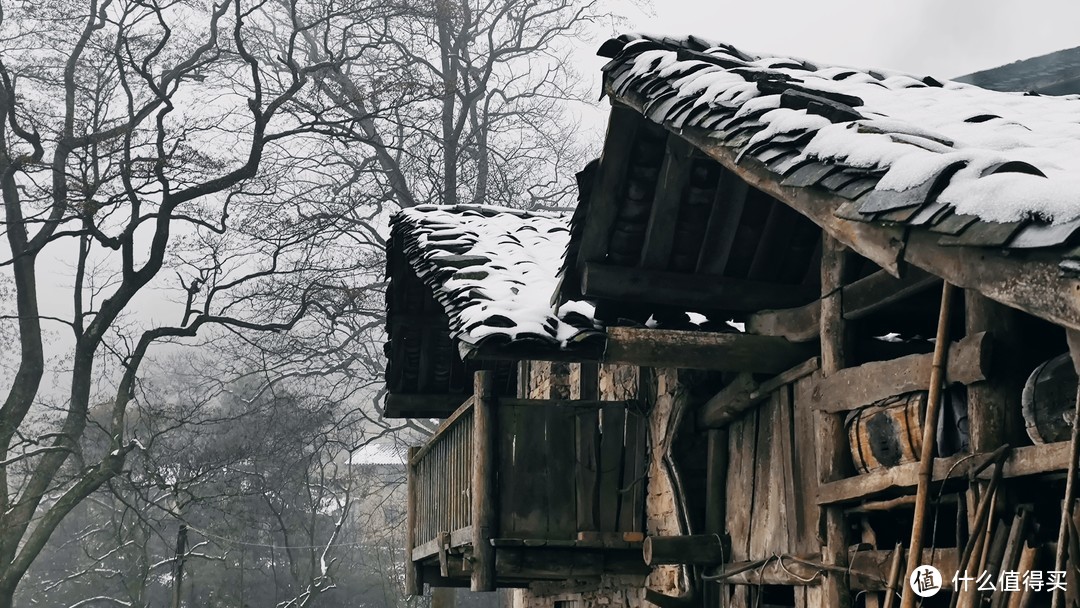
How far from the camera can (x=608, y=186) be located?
584cm

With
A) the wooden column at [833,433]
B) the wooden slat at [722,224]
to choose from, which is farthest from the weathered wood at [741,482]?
the wooden column at [833,433]

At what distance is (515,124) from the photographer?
76.5ft

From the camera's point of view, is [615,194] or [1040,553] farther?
[615,194]

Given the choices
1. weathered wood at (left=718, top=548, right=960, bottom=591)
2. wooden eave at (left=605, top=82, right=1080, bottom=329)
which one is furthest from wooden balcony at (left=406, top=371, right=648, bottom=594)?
wooden eave at (left=605, top=82, right=1080, bottom=329)

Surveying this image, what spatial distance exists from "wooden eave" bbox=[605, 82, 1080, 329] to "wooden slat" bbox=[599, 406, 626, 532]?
3.18m

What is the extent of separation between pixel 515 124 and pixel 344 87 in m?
5.08

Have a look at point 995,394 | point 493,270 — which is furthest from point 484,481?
point 995,394

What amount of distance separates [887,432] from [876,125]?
4.62 ft

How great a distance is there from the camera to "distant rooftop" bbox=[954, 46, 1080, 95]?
632 inches

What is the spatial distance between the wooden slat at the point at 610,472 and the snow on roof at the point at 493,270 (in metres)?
1.10

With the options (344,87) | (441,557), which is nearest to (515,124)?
(344,87)

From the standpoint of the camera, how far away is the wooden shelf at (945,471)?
3506mm

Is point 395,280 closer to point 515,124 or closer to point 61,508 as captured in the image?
point 61,508

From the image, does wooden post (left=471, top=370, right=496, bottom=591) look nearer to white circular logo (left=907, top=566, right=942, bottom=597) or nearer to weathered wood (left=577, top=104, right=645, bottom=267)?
weathered wood (left=577, top=104, right=645, bottom=267)
